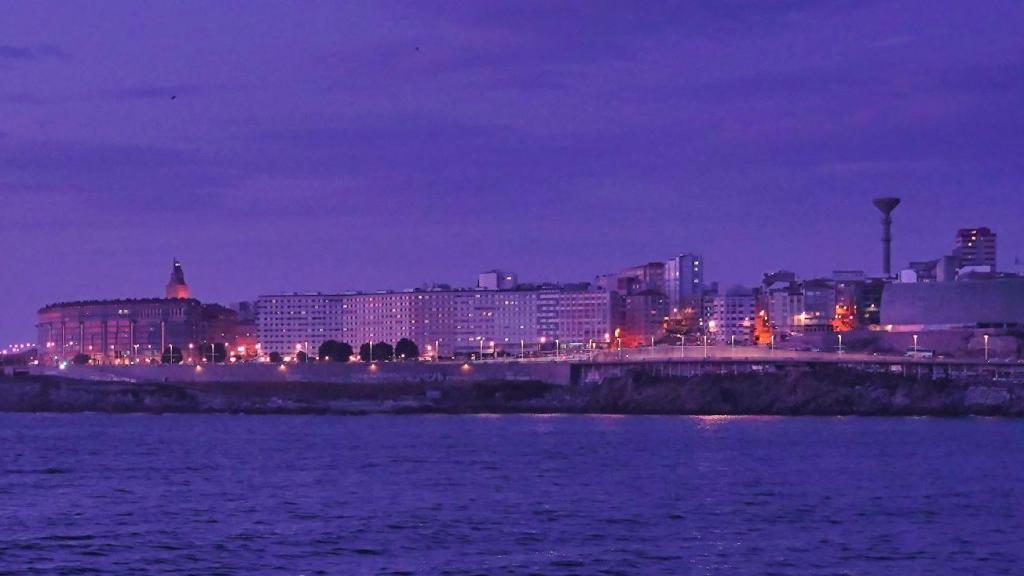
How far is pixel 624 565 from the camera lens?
120 feet

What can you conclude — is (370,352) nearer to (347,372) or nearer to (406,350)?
(406,350)

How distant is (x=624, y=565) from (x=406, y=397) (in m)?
98.9

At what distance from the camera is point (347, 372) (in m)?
146

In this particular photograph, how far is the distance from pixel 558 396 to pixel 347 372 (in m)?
22.6

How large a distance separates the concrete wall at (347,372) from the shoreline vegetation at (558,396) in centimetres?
205

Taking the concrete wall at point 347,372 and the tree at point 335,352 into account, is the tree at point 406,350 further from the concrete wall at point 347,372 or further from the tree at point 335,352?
the concrete wall at point 347,372

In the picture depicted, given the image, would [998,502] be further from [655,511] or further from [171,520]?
[171,520]

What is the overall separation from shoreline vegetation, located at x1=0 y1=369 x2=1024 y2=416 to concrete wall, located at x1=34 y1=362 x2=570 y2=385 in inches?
80.6

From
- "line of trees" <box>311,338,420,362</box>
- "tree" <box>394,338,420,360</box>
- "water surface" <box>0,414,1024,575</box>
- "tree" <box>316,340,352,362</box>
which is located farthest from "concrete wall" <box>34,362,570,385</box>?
"water surface" <box>0,414,1024,575</box>

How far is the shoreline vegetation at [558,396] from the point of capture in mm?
117250

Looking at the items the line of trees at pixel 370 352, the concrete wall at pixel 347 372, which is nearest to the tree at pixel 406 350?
the line of trees at pixel 370 352

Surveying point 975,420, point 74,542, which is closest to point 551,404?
point 975,420

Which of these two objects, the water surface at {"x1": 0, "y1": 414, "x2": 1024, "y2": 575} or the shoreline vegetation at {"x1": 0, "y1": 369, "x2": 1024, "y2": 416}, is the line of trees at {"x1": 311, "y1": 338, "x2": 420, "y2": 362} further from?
the water surface at {"x1": 0, "y1": 414, "x2": 1024, "y2": 575}

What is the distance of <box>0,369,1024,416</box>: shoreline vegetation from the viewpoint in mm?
117250
